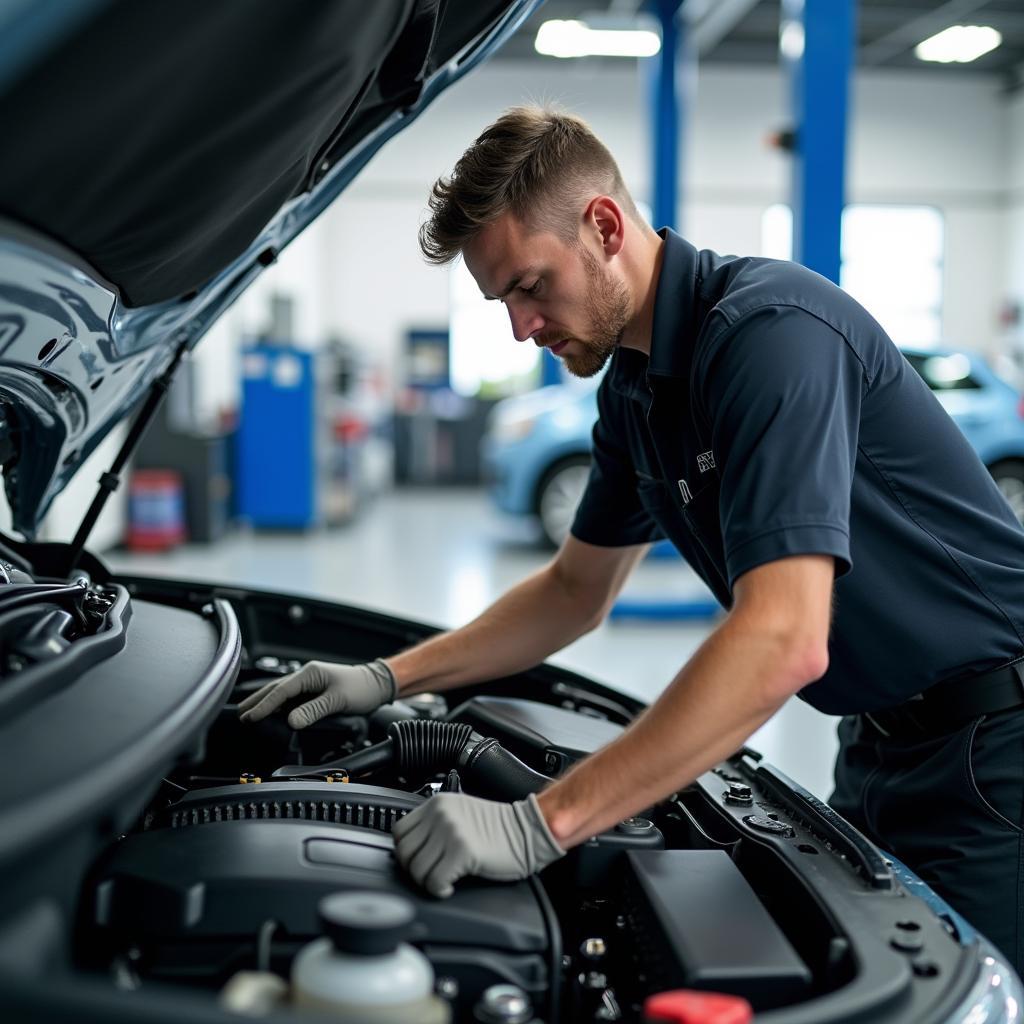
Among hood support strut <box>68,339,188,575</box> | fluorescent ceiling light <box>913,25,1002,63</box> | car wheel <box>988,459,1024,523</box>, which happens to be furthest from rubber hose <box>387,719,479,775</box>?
fluorescent ceiling light <box>913,25,1002,63</box>

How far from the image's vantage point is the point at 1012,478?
6.10 meters

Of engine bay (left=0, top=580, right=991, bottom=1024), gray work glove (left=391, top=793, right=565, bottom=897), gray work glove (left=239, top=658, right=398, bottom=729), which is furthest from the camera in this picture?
gray work glove (left=239, top=658, right=398, bottom=729)

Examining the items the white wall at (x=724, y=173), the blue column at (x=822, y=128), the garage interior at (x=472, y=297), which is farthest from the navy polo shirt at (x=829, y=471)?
the white wall at (x=724, y=173)

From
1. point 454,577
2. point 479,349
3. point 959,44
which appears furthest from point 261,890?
point 479,349

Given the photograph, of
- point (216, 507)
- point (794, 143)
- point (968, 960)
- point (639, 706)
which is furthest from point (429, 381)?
point (968, 960)

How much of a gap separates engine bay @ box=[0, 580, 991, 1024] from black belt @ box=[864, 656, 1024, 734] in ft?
0.72

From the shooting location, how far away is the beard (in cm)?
137

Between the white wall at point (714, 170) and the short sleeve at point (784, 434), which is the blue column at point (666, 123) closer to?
the short sleeve at point (784, 434)

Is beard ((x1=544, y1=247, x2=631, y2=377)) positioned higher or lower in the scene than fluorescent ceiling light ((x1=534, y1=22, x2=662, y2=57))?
lower

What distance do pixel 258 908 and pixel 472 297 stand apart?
463 inches

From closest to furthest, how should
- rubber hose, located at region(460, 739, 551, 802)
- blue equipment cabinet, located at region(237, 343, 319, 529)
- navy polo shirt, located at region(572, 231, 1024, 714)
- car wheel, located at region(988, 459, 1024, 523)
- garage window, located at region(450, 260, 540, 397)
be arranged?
1. navy polo shirt, located at region(572, 231, 1024, 714)
2. rubber hose, located at region(460, 739, 551, 802)
3. car wheel, located at region(988, 459, 1024, 523)
4. blue equipment cabinet, located at region(237, 343, 319, 529)
5. garage window, located at region(450, 260, 540, 397)

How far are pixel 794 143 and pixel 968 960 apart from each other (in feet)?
11.0

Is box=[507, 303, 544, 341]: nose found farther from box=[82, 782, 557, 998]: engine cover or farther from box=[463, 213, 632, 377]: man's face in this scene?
box=[82, 782, 557, 998]: engine cover

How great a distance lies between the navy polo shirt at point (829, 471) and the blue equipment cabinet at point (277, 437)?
5.93 meters
